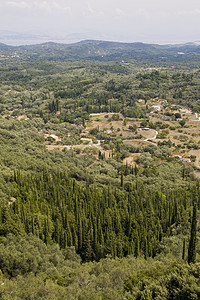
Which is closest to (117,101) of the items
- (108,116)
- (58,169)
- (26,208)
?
(108,116)

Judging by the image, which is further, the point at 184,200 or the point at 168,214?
the point at 184,200

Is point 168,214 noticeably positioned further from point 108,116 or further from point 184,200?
point 108,116

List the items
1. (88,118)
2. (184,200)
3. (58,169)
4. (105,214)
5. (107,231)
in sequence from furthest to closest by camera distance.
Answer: (88,118) → (58,169) → (184,200) → (105,214) → (107,231)

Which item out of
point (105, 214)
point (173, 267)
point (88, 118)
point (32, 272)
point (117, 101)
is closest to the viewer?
point (173, 267)

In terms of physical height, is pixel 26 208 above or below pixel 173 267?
below

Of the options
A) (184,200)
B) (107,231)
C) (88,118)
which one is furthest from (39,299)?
(88,118)

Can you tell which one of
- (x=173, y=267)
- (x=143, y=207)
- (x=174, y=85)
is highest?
(x=174, y=85)
